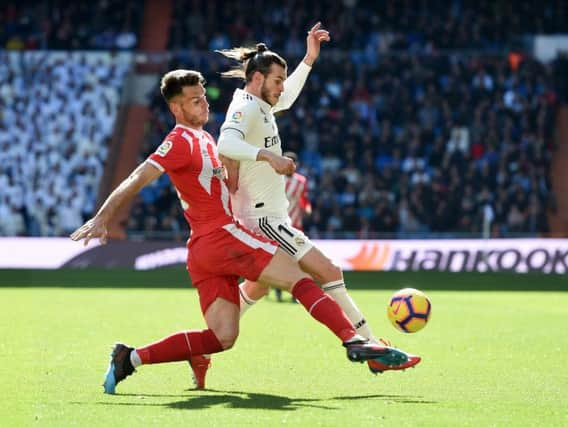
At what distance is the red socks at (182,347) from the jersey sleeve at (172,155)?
1153mm

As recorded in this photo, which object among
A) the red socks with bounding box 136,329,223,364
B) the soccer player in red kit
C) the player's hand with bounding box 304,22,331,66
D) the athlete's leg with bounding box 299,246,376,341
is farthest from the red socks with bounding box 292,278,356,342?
the player's hand with bounding box 304,22,331,66

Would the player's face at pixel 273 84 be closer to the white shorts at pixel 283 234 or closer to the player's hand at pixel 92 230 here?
the white shorts at pixel 283 234

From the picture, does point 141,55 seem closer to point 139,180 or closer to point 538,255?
point 538,255

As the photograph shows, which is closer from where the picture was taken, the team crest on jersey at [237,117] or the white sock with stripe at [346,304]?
the team crest on jersey at [237,117]

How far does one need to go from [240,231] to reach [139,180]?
0.86 metres

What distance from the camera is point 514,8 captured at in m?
36.2

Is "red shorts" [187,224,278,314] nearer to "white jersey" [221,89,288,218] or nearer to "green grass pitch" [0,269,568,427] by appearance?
"white jersey" [221,89,288,218]

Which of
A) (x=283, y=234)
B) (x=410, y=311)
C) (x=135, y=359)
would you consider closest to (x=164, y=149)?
(x=283, y=234)

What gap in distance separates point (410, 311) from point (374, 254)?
15.4 meters

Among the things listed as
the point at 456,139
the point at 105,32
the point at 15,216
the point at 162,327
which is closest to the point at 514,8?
the point at 456,139

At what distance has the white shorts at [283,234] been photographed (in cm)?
861

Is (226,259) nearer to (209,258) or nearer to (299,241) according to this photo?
(209,258)

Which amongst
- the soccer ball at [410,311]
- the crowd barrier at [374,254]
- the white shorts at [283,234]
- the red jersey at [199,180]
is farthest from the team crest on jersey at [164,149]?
the crowd barrier at [374,254]

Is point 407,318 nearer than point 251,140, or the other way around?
point 251,140
